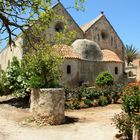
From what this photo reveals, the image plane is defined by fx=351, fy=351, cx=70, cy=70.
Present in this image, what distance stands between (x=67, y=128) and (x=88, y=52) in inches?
710

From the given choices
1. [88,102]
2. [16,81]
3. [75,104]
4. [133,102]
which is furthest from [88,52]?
[133,102]

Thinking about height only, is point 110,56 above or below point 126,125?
above

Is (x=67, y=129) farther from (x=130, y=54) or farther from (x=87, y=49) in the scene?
(x=130, y=54)

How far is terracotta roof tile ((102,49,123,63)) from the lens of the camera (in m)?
36.5

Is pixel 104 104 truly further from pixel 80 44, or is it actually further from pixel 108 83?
pixel 80 44

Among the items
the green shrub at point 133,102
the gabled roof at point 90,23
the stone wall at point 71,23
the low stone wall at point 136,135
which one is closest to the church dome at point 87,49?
the stone wall at point 71,23

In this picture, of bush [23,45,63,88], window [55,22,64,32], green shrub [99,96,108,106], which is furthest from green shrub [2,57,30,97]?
window [55,22,64,32]

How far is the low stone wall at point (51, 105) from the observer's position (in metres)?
19.1

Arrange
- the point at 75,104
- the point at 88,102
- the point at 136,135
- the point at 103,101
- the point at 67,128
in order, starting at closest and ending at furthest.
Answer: the point at 136,135 < the point at 67,128 < the point at 75,104 < the point at 88,102 < the point at 103,101

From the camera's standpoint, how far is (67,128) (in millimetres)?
17797

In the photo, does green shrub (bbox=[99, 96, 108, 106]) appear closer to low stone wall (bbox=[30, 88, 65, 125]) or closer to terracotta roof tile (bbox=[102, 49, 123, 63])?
low stone wall (bbox=[30, 88, 65, 125])

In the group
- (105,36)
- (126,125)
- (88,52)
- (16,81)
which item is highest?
(105,36)

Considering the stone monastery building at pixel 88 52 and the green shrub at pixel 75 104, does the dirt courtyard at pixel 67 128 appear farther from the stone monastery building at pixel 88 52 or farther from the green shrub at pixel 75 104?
the stone monastery building at pixel 88 52

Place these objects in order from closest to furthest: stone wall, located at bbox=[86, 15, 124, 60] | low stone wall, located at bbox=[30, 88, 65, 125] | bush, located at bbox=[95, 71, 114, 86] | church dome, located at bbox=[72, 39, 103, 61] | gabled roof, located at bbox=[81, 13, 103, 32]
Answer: low stone wall, located at bbox=[30, 88, 65, 125] < bush, located at bbox=[95, 71, 114, 86] < church dome, located at bbox=[72, 39, 103, 61] < gabled roof, located at bbox=[81, 13, 103, 32] < stone wall, located at bbox=[86, 15, 124, 60]
